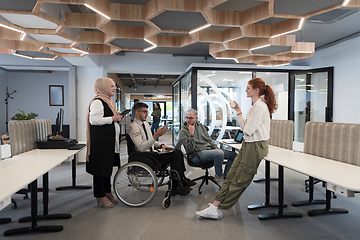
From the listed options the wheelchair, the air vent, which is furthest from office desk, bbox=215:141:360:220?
the air vent

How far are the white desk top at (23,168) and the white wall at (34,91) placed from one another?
698 centimetres

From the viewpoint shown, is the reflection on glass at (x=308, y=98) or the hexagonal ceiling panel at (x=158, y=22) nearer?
the hexagonal ceiling panel at (x=158, y=22)

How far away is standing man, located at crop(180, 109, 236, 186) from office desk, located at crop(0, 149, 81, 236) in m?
1.64

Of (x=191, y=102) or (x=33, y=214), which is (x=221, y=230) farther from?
(x=191, y=102)

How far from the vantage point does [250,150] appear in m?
2.54

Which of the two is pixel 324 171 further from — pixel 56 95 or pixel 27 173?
pixel 56 95

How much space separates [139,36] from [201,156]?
200 centimetres

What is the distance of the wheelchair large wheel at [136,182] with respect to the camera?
294 centimetres

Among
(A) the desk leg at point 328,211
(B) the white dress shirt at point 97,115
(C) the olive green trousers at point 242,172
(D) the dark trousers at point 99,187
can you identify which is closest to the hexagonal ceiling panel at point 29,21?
(B) the white dress shirt at point 97,115

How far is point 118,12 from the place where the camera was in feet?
8.90

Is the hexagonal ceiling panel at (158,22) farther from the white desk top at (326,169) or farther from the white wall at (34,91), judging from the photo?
the white wall at (34,91)

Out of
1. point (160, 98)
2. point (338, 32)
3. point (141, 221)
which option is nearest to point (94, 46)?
point (141, 221)

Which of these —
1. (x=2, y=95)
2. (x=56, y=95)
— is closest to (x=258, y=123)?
(x=56, y=95)

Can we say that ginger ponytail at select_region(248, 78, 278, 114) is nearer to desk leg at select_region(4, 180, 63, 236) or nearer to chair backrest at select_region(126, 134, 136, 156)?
chair backrest at select_region(126, 134, 136, 156)
